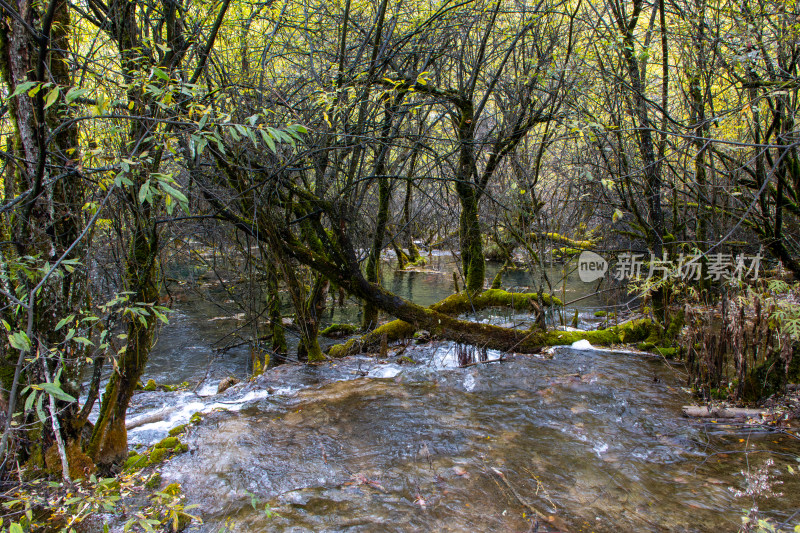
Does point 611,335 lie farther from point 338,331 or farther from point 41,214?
point 41,214

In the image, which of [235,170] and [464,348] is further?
[464,348]

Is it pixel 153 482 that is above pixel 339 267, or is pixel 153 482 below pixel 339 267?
below

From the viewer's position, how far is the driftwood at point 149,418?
4902 mm

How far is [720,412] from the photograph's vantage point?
14.8 feet

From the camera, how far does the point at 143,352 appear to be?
3.87 meters

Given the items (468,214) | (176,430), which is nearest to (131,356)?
(176,430)

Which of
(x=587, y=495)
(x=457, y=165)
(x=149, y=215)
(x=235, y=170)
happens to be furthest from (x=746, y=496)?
(x=457, y=165)

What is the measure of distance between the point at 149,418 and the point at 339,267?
306cm

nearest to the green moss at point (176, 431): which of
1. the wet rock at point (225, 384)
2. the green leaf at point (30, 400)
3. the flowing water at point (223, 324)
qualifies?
the wet rock at point (225, 384)

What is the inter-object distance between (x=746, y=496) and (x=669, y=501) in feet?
1.83

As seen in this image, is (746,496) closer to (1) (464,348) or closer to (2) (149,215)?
(1) (464,348)

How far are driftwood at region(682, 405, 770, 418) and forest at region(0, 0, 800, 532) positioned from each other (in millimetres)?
24

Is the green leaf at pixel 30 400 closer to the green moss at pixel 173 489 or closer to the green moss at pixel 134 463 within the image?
the green moss at pixel 173 489

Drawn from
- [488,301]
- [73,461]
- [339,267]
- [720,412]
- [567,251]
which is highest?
[339,267]
